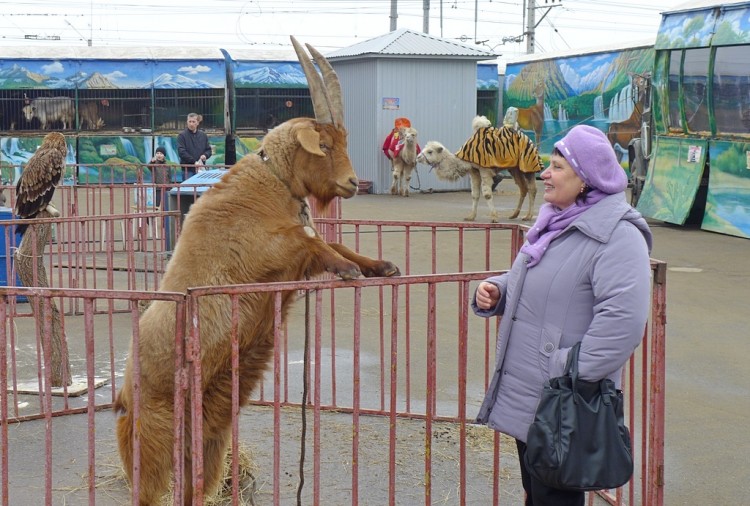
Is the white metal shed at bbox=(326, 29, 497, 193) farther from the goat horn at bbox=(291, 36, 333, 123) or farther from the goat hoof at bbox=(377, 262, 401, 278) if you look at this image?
the goat hoof at bbox=(377, 262, 401, 278)

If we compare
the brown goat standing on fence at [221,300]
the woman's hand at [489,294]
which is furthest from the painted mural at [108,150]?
the woman's hand at [489,294]

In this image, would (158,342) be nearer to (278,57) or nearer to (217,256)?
(217,256)

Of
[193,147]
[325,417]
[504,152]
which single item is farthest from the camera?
[504,152]

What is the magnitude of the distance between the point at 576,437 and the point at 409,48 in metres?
21.5

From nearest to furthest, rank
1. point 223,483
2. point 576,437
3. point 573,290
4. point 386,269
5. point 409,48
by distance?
point 576,437
point 573,290
point 386,269
point 223,483
point 409,48

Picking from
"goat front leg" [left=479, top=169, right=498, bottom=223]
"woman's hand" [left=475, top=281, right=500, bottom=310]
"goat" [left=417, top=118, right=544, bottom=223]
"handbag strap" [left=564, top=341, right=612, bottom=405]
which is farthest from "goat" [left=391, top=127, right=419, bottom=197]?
"handbag strap" [left=564, top=341, right=612, bottom=405]

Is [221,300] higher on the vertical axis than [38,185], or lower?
lower

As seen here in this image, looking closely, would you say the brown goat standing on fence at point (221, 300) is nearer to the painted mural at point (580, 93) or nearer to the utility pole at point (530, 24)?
the painted mural at point (580, 93)

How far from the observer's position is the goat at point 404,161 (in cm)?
2259

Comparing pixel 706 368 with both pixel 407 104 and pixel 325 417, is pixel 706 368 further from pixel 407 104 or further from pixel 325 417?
pixel 407 104

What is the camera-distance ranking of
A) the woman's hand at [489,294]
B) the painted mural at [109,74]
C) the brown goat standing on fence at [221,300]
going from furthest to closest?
the painted mural at [109,74] < the brown goat standing on fence at [221,300] < the woman's hand at [489,294]

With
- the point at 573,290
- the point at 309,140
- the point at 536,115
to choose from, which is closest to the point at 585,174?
the point at 573,290

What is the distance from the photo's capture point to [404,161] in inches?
914

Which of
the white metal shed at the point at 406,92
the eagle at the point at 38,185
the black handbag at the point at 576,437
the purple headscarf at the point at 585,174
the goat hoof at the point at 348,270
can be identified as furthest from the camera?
the white metal shed at the point at 406,92
